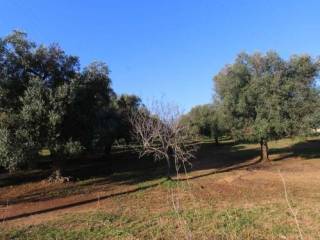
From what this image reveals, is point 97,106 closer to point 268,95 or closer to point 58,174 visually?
point 58,174

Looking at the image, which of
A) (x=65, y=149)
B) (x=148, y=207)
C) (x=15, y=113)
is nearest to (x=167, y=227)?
(x=148, y=207)

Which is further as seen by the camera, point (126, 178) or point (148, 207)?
point (126, 178)

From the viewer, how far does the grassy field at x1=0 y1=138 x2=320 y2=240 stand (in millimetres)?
8055

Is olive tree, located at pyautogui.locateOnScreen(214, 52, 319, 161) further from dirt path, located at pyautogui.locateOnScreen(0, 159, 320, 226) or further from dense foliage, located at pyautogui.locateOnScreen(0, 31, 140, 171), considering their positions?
dense foliage, located at pyautogui.locateOnScreen(0, 31, 140, 171)

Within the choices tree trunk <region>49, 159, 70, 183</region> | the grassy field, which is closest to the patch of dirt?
the grassy field

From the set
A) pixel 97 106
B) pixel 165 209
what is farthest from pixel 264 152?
pixel 165 209

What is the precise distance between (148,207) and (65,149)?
791 centimetres

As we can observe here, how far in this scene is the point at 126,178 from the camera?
2103 centimetres

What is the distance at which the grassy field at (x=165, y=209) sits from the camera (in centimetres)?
805

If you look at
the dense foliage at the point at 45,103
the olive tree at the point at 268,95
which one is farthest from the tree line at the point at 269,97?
the dense foliage at the point at 45,103

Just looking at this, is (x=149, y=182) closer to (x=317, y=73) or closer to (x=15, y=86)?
(x=15, y=86)

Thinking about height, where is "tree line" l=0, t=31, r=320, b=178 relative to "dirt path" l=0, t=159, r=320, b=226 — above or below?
above

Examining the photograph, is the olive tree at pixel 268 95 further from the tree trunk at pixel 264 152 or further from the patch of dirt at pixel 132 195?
the patch of dirt at pixel 132 195

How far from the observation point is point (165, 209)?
1145 cm
